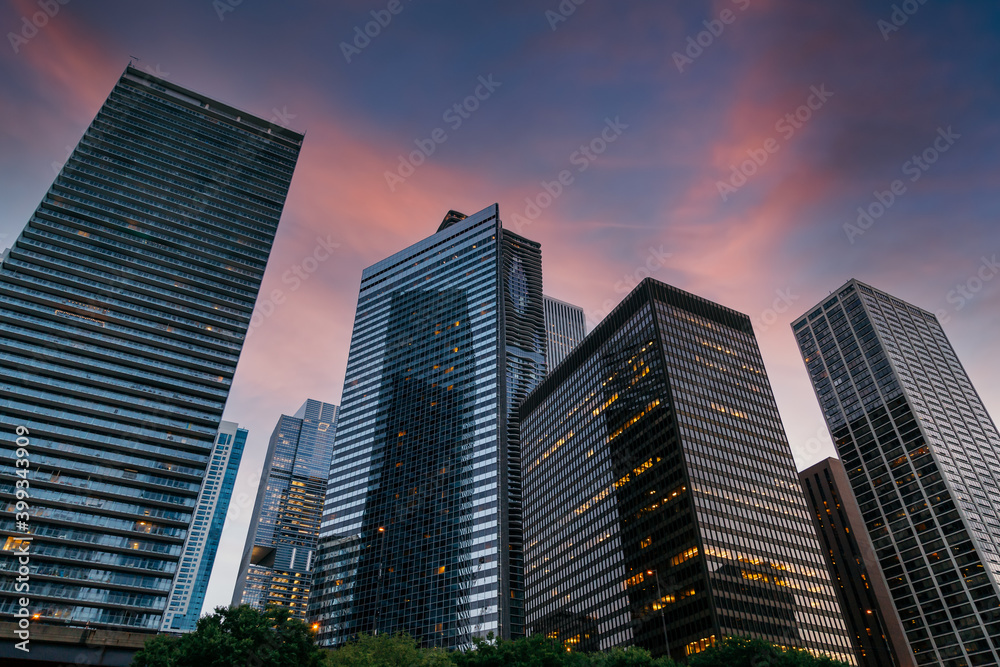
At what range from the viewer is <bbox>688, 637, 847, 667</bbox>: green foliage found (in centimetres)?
6184

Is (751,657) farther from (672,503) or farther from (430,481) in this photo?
(430,481)

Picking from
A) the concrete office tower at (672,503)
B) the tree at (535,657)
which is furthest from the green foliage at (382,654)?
the concrete office tower at (672,503)

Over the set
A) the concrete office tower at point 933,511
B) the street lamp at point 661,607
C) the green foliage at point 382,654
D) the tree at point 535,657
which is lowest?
the tree at point 535,657

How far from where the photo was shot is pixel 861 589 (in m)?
183

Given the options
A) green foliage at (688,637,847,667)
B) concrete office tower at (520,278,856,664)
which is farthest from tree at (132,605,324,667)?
concrete office tower at (520,278,856,664)

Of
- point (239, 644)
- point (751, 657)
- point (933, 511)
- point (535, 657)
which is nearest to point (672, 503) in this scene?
point (751, 657)

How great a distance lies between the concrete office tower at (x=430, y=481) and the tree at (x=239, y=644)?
8210 centimetres

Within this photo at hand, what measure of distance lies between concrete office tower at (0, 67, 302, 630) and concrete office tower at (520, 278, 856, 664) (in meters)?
88.1

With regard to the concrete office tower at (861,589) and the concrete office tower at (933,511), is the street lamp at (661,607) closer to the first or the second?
the concrete office tower at (861,589)

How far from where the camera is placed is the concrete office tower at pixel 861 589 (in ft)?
555

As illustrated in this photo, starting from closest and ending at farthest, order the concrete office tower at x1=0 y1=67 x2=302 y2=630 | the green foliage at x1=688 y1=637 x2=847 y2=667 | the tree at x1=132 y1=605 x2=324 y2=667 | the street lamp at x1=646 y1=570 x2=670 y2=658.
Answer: the tree at x1=132 y1=605 x2=324 y2=667
the green foliage at x1=688 y1=637 x2=847 y2=667
the concrete office tower at x1=0 y1=67 x2=302 y2=630
the street lamp at x1=646 y1=570 x2=670 y2=658

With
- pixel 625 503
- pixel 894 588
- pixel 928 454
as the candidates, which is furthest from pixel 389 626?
pixel 928 454

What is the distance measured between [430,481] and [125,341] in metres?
76.9

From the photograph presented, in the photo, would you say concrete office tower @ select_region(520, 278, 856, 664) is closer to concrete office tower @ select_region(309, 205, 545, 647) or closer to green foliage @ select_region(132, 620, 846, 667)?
concrete office tower @ select_region(309, 205, 545, 647)
